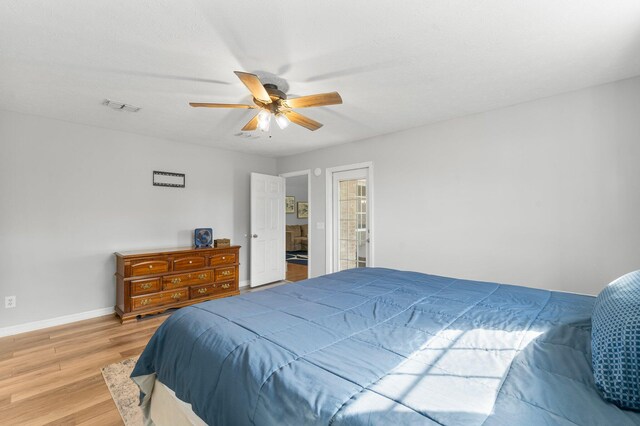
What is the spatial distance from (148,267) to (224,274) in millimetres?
1045

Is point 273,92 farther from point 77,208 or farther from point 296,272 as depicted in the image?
point 296,272

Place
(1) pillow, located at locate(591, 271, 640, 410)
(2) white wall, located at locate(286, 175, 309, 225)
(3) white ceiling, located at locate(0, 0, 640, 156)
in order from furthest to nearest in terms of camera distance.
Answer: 1. (2) white wall, located at locate(286, 175, 309, 225)
2. (3) white ceiling, located at locate(0, 0, 640, 156)
3. (1) pillow, located at locate(591, 271, 640, 410)

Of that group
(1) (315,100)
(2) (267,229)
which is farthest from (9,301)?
(1) (315,100)

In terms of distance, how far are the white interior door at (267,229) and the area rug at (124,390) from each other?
8.70ft

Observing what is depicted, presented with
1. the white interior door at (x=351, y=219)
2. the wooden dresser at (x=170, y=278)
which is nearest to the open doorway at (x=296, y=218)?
the white interior door at (x=351, y=219)

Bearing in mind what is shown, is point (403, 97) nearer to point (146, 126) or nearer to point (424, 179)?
point (424, 179)

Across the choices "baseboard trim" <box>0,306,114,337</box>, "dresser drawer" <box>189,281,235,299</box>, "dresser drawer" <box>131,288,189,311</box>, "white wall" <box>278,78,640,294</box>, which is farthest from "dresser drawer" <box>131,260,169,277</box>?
"white wall" <box>278,78,640,294</box>

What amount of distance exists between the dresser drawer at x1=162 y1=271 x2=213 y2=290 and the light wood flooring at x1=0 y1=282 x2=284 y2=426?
0.42 metres

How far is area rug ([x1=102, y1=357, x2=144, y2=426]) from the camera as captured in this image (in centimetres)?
190

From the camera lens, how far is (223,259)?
14.4 ft

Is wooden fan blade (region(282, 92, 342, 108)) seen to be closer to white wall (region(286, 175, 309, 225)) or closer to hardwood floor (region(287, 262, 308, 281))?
hardwood floor (region(287, 262, 308, 281))

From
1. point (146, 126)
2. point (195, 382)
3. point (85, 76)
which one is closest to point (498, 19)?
point (195, 382)

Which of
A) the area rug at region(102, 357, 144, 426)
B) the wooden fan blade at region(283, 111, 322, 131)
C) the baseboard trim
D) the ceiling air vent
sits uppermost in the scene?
the ceiling air vent

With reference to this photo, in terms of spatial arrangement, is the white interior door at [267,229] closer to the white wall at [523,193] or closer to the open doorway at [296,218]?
the white wall at [523,193]
